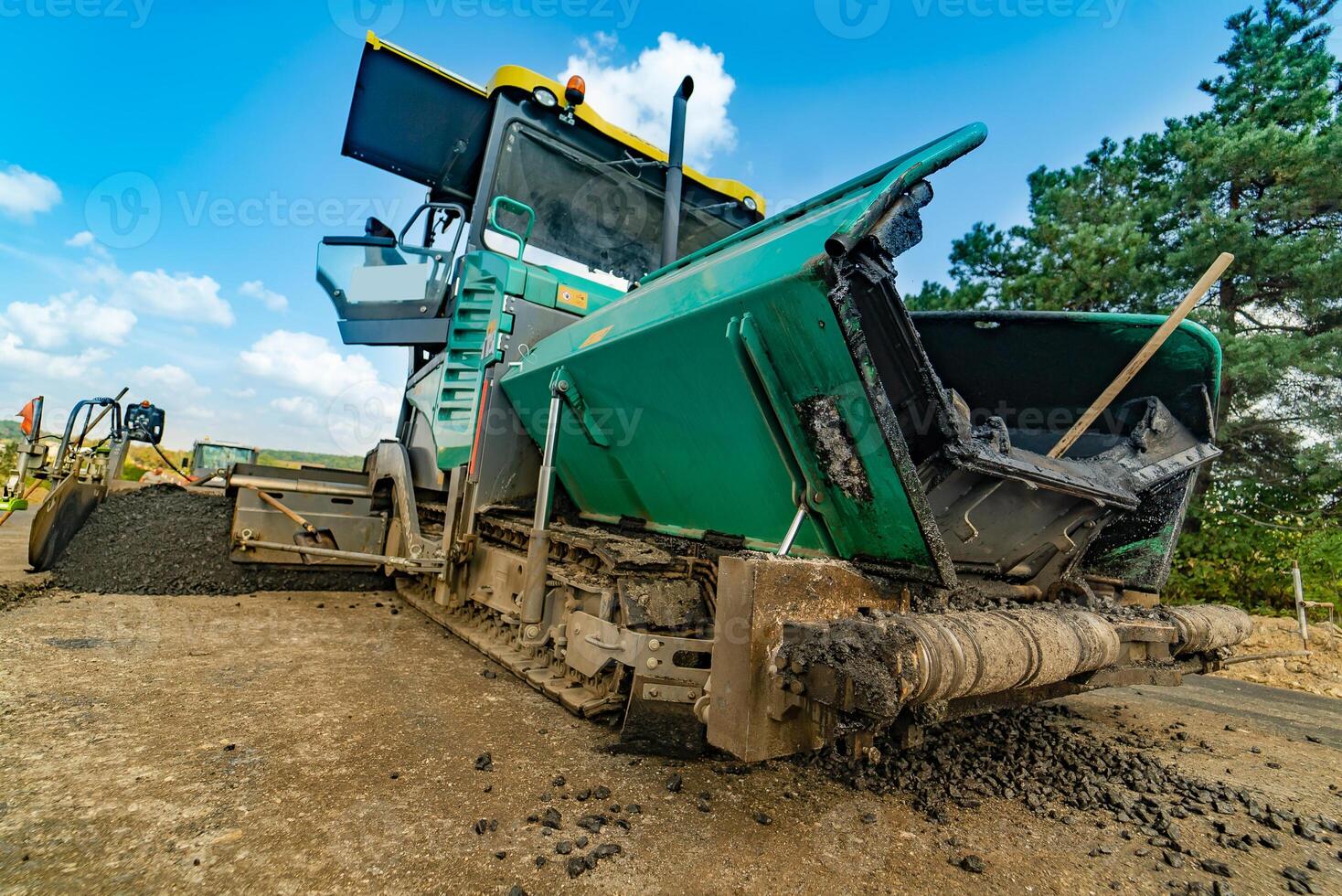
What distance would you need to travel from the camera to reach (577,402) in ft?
10.5

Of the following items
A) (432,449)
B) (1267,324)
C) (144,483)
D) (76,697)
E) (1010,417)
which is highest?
(1267,324)

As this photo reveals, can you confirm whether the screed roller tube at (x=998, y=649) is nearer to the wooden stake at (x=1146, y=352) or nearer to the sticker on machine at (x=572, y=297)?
the wooden stake at (x=1146, y=352)

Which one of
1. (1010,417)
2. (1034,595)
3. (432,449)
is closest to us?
(1034,595)

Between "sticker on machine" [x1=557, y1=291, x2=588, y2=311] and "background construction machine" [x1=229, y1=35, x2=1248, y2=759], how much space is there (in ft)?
0.07

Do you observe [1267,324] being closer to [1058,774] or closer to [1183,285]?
[1183,285]

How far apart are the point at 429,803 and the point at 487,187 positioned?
11.8 ft

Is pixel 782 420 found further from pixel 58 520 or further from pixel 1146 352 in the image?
pixel 58 520

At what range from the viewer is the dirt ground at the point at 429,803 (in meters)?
1.71

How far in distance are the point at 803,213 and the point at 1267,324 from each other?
8.52 metres

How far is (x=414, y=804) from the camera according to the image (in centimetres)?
205

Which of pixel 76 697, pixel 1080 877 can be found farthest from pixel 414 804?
pixel 1080 877

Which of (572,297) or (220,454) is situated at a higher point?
(572,297)

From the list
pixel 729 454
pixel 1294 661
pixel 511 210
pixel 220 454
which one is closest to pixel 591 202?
pixel 511 210

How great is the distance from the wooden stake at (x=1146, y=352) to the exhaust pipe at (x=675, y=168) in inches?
91.1
